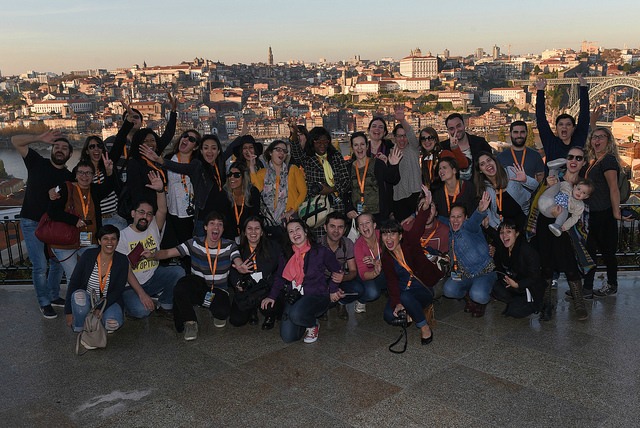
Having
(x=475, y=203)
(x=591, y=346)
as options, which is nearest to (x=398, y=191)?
(x=475, y=203)

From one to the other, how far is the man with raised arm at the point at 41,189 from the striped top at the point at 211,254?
1.05 m

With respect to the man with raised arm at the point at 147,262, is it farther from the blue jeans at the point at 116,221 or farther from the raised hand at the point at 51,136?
the raised hand at the point at 51,136

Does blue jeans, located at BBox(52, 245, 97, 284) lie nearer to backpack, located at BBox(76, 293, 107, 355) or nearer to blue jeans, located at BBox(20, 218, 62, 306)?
blue jeans, located at BBox(20, 218, 62, 306)

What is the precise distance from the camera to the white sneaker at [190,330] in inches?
142

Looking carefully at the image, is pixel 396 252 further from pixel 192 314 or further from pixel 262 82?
pixel 262 82

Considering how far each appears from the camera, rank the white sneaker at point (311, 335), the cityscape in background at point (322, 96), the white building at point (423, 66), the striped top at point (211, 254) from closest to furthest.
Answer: the white sneaker at point (311, 335)
the striped top at point (211, 254)
the cityscape in background at point (322, 96)
the white building at point (423, 66)

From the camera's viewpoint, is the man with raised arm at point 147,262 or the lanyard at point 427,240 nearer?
the man with raised arm at point 147,262

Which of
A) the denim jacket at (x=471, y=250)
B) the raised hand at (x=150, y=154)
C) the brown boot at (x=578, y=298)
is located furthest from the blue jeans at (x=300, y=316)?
the brown boot at (x=578, y=298)

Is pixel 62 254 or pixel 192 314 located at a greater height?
Answer: pixel 62 254

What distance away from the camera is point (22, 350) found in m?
3.54

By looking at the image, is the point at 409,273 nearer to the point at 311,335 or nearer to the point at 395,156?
the point at 311,335

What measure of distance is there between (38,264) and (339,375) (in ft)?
8.23

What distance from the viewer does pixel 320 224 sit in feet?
13.7

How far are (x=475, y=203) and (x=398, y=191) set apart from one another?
650 millimetres
